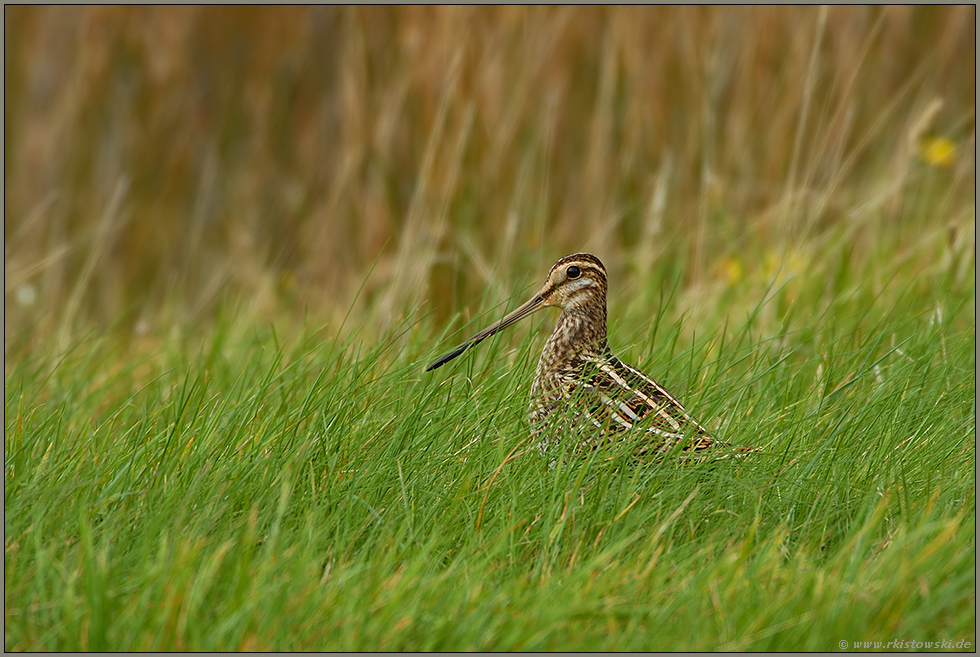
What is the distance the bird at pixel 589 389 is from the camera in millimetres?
3229

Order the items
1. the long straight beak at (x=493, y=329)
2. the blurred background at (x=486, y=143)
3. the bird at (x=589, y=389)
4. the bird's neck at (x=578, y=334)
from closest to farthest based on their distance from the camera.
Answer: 1. the bird at (x=589, y=389)
2. the long straight beak at (x=493, y=329)
3. the bird's neck at (x=578, y=334)
4. the blurred background at (x=486, y=143)

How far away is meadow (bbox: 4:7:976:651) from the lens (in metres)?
2.50

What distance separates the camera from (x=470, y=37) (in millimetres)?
5871

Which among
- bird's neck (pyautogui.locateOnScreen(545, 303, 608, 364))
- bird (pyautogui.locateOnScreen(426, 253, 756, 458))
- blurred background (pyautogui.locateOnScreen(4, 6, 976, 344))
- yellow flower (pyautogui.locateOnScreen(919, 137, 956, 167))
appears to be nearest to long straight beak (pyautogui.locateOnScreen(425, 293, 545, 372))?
bird (pyautogui.locateOnScreen(426, 253, 756, 458))

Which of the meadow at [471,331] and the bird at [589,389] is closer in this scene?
the meadow at [471,331]

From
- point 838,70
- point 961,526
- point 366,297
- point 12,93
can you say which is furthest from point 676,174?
point 12,93

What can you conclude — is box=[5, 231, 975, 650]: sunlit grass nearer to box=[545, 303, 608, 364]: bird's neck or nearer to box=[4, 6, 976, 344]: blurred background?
box=[545, 303, 608, 364]: bird's neck

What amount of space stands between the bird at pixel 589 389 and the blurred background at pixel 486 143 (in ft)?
1.62

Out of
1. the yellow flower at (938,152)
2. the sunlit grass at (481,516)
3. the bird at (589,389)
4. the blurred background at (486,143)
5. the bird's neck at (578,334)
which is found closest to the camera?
the sunlit grass at (481,516)

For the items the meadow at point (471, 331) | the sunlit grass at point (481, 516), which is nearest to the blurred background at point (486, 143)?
the meadow at point (471, 331)

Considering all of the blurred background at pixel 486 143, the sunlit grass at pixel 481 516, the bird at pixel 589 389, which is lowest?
the sunlit grass at pixel 481 516

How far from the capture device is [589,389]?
3471 millimetres

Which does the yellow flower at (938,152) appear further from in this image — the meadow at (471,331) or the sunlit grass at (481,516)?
the sunlit grass at (481,516)

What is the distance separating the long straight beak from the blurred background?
458 mm
